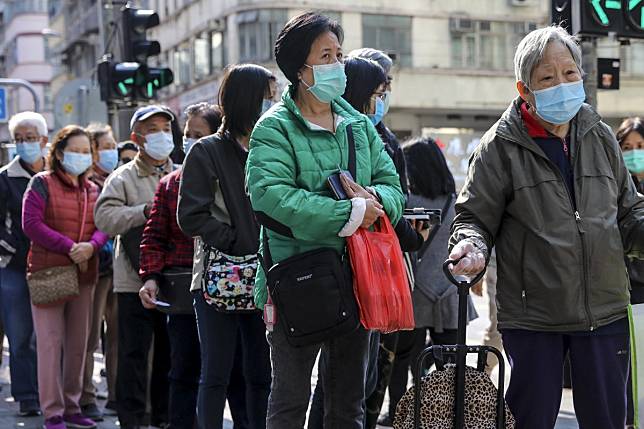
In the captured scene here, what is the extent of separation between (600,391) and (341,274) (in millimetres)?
1055

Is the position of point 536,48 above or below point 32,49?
below

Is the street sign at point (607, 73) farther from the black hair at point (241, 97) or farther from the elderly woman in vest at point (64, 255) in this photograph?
the black hair at point (241, 97)

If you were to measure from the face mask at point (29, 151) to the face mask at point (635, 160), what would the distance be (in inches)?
170

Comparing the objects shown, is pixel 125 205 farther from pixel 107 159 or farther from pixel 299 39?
pixel 299 39

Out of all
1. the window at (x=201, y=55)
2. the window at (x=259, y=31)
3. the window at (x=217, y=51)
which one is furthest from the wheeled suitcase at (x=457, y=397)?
the window at (x=201, y=55)

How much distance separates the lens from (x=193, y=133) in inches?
271

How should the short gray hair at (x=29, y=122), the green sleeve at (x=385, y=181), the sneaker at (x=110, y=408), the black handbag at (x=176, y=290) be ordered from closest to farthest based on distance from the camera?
the green sleeve at (x=385, y=181)
the black handbag at (x=176, y=290)
the sneaker at (x=110, y=408)
the short gray hair at (x=29, y=122)

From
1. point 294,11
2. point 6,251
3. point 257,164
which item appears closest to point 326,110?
point 257,164

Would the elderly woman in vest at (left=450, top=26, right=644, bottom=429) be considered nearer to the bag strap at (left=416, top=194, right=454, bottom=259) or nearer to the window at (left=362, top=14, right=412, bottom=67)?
the bag strap at (left=416, top=194, right=454, bottom=259)

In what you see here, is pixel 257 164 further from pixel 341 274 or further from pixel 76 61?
pixel 76 61

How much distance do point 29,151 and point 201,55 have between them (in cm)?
3180

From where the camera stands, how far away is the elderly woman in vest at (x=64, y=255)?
24.8 ft

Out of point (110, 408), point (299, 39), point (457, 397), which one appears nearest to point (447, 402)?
point (457, 397)

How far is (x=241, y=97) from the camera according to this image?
586 cm
